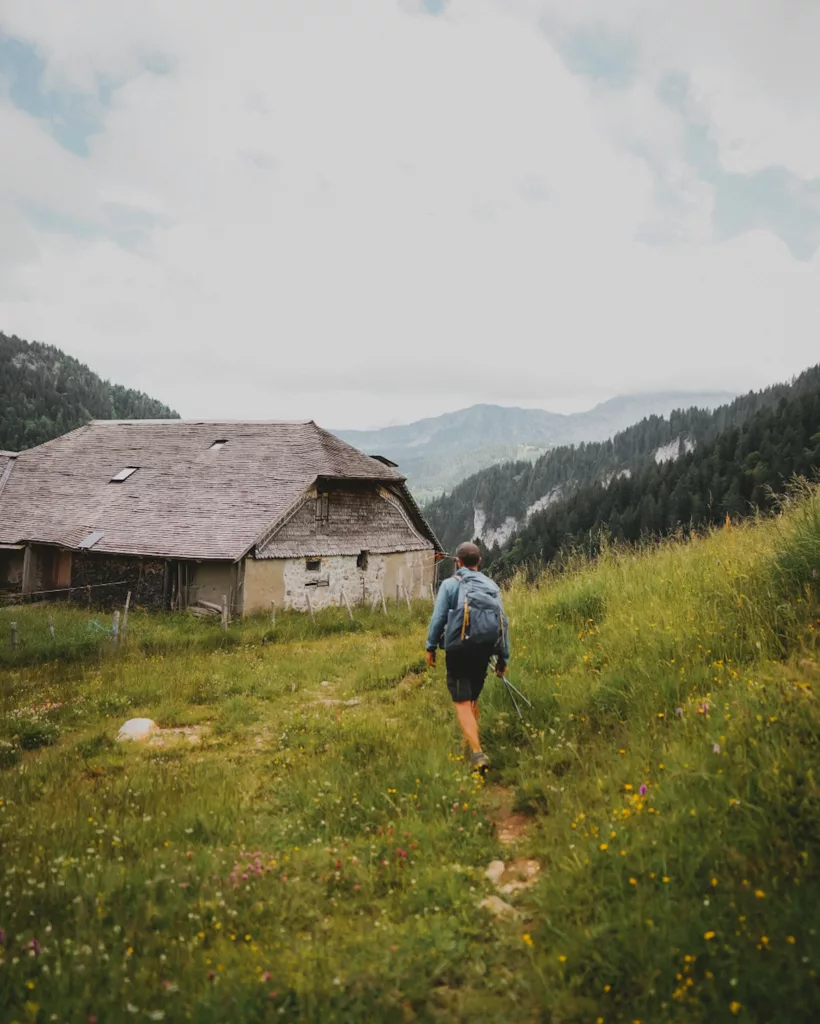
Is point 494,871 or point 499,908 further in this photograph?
point 494,871

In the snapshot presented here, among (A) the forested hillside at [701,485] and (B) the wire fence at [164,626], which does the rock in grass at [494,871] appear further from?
(A) the forested hillside at [701,485]

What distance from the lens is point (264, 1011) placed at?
2.66 meters

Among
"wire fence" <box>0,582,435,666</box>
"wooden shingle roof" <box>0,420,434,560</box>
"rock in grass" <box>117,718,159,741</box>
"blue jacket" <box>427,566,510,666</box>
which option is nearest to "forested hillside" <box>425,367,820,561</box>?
"wooden shingle roof" <box>0,420,434,560</box>

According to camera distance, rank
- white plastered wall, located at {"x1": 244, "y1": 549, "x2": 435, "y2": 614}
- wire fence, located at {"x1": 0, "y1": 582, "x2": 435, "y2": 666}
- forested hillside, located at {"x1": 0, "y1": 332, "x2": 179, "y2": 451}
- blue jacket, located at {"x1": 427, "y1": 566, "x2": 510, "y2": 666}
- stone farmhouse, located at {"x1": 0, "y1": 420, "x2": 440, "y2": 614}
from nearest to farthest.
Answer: blue jacket, located at {"x1": 427, "y1": 566, "x2": 510, "y2": 666} < wire fence, located at {"x1": 0, "y1": 582, "x2": 435, "y2": 666} < white plastered wall, located at {"x1": 244, "y1": 549, "x2": 435, "y2": 614} < stone farmhouse, located at {"x1": 0, "y1": 420, "x2": 440, "y2": 614} < forested hillside, located at {"x1": 0, "y1": 332, "x2": 179, "y2": 451}

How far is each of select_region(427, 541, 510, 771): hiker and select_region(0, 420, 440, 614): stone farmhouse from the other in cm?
1495

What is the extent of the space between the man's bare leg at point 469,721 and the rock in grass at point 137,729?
4049mm

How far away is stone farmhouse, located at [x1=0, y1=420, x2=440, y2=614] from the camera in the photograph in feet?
67.4

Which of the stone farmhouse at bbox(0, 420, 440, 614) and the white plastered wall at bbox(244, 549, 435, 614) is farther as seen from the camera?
the stone farmhouse at bbox(0, 420, 440, 614)

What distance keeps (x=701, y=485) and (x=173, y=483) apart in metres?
80.0

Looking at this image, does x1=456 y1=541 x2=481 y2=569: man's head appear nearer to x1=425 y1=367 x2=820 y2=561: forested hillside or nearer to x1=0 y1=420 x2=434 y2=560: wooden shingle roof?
x1=0 y1=420 x2=434 y2=560: wooden shingle roof

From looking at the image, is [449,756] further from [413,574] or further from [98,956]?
[413,574]

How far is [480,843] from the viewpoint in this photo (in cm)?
398

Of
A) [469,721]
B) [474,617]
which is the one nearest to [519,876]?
[469,721]

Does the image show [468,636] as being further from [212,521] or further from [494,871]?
[212,521]
